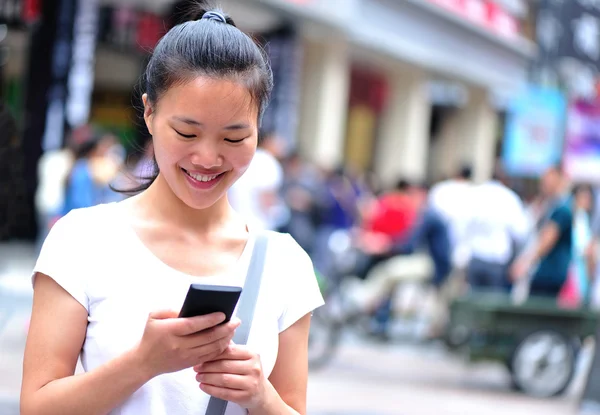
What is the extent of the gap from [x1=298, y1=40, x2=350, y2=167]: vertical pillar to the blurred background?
37mm

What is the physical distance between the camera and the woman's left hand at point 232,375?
2.05 meters

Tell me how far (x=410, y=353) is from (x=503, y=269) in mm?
1584

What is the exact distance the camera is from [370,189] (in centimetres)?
2191

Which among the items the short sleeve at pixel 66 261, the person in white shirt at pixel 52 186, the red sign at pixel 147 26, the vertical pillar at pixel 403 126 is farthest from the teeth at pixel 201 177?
the vertical pillar at pixel 403 126

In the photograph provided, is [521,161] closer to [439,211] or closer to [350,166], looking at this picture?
[439,211]

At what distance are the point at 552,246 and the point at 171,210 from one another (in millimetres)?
8864

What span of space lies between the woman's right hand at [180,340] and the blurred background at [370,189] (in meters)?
Answer: 0.71

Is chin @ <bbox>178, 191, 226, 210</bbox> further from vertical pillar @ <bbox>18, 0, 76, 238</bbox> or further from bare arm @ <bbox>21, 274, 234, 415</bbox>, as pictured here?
vertical pillar @ <bbox>18, 0, 76, 238</bbox>

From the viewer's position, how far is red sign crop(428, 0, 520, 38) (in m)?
26.6

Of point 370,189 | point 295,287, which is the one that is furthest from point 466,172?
point 295,287

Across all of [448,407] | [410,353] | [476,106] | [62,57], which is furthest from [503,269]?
[476,106]

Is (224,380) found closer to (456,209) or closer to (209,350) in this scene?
(209,350)

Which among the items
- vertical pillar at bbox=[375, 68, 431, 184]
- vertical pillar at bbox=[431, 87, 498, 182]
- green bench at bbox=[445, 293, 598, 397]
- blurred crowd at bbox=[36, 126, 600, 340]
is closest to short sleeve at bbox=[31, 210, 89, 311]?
blurred crowd at bbox=[36, 126, 600, 340]

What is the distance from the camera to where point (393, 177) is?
2720cm
